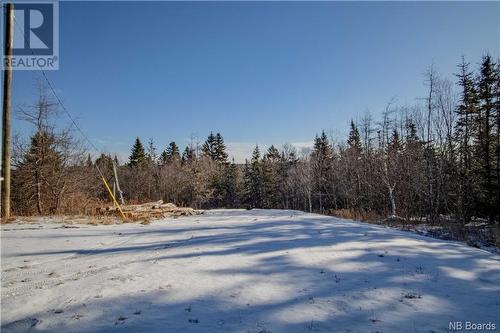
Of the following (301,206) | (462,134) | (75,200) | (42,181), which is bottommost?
(301,206)

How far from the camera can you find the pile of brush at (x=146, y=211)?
14.4 m

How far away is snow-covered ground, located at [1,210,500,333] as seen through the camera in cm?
371

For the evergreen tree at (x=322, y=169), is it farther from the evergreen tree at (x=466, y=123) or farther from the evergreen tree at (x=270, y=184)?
the evergreen tree at (x=466, y=123)

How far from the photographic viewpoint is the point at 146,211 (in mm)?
16016

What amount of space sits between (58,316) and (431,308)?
15.5 feet

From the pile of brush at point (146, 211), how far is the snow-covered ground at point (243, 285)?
654cm

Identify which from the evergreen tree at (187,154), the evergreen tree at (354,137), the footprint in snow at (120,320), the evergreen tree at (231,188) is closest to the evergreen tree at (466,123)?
the evergreen tree at (354,137)

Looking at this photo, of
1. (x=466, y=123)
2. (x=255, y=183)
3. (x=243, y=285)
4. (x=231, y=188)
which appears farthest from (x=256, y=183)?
(x=243, y=285)

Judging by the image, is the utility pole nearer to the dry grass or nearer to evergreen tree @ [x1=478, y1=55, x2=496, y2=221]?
the dry grass

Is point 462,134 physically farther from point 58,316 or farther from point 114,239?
point 58,316

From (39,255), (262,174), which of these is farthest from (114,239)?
(262,174)

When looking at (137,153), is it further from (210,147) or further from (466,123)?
(466,123)

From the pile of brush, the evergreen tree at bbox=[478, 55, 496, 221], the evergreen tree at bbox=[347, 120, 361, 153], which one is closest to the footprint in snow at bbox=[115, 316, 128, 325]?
the pile of brush

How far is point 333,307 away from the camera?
4.18m
